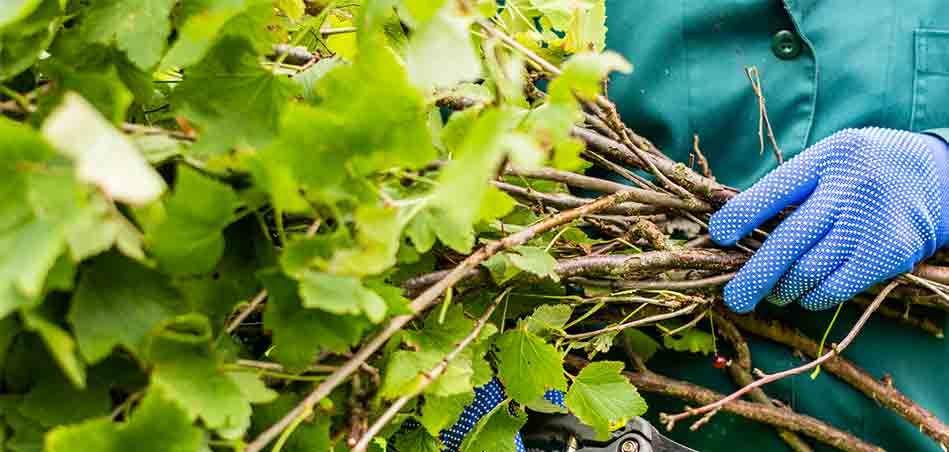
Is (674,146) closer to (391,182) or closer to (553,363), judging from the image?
(553,363)

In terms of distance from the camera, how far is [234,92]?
610 mm

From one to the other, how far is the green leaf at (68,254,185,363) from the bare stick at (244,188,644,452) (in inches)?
4.5

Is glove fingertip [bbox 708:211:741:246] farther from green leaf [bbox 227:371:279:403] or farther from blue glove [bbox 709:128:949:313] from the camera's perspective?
green leaf [bbox 227:371:279:403]

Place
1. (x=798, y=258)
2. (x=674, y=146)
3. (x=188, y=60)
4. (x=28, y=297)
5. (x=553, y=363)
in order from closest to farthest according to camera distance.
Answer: (x=28, y=297)
(x=188, y=60)
(x=553, y=363)
(x=798, y=258)
(x=674, y=146)

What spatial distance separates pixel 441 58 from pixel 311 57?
14.2 inches

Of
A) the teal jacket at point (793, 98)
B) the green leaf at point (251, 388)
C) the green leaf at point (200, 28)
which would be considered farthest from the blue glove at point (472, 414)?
the green leaf at point (200, 28)

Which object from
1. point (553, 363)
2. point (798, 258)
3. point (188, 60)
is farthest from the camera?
point (798, 258)

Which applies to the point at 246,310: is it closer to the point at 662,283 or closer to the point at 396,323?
the point at 396,323

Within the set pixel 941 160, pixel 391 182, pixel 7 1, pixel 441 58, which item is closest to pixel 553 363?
pixel 391 182

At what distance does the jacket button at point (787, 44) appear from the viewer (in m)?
1.26

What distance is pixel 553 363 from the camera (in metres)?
0.83

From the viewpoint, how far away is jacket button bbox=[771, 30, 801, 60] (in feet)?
4.15

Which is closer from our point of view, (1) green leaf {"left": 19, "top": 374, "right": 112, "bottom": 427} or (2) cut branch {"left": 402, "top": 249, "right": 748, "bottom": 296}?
(1) green leaf {"left": 19, "top": 374, "right": 112, "bottom": 427}

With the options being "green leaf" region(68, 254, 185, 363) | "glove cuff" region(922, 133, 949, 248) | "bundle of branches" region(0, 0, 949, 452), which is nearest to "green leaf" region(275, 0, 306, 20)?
"bundle of branches" region(0, 0, 949, 452)
